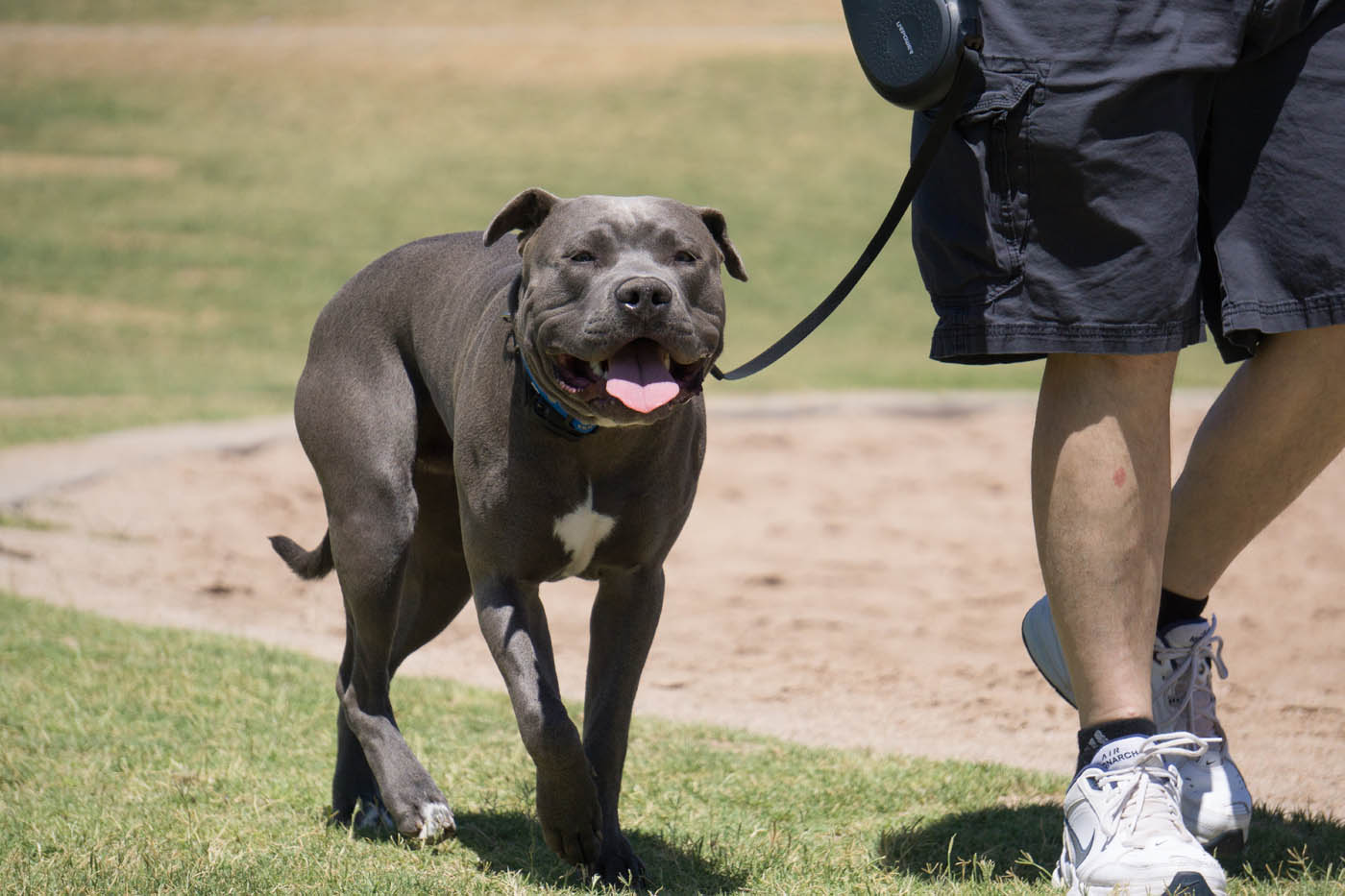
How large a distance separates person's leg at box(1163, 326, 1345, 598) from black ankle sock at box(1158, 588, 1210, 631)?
0.02 m

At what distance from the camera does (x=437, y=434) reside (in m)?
4.15

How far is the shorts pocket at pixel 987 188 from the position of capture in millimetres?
3031

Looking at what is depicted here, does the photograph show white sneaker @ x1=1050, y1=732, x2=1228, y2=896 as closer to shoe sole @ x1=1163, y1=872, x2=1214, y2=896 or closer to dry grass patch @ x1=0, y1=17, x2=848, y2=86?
shoe sole @ x1=1163, y1=872, x2=1214, y2=896

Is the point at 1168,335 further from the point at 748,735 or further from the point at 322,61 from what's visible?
the point at 322,61

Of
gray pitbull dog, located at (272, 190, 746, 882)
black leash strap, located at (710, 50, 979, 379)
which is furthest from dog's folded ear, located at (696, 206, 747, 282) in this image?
black leash strap, located at (710, 50, 979, 379)

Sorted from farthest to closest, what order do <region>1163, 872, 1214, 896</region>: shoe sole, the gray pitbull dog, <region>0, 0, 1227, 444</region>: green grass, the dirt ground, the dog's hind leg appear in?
<region>0, 0, 1227, 444</region>: green grass → the dirt ground → the dog's hind leg → the gray pitbull dog → <region>1163, 872, 1214, 896</region>: shoe sole

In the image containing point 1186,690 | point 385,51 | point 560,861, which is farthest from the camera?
point 385,51

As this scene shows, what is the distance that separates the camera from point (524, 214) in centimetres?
356

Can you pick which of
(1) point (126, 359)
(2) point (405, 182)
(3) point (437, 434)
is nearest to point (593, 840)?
(3) point (437, 434)

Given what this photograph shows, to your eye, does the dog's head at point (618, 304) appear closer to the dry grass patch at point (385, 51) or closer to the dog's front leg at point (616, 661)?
the dog's front leg at point (616, 661)

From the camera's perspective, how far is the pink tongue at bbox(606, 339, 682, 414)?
3082mm

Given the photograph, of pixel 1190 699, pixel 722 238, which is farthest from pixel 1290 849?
pixel 722 238

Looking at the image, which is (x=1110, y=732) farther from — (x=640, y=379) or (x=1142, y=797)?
(x=640, y=379)

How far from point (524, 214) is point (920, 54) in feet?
3.25
